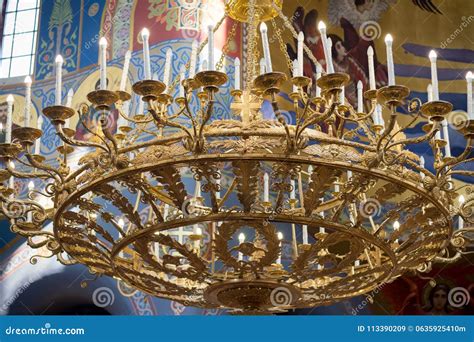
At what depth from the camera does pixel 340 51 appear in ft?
34.5

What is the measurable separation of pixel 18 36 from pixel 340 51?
3.76m

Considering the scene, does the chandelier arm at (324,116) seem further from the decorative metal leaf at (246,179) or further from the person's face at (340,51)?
the person's face at (340,51)

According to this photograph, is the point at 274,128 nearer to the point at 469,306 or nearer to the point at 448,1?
the point at 469,306

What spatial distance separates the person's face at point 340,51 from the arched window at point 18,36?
348 cm

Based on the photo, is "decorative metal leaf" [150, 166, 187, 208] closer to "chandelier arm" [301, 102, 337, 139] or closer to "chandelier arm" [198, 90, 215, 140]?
"chandelier arm" [198, 90, 215, 140]

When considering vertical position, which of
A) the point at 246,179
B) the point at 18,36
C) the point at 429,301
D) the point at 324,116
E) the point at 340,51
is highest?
the point at 18,36

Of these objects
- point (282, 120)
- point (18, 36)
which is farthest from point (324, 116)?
point (18, 36)

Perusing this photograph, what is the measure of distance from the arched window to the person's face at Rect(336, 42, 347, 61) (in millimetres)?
3484

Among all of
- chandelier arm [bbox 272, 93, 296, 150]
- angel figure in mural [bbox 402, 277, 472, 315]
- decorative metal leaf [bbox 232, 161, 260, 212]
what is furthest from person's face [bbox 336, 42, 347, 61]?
chandelier arm [bbox 272, 93, 296, 150]

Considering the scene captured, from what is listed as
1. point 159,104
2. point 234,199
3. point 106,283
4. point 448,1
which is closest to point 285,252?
point 234,199

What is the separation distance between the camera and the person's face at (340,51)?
1049 cm

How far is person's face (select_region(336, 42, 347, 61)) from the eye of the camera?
1049cm

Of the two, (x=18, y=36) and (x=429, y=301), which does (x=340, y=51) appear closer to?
(x=429, y=301)

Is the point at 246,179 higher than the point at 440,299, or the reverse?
the point at 440,299
